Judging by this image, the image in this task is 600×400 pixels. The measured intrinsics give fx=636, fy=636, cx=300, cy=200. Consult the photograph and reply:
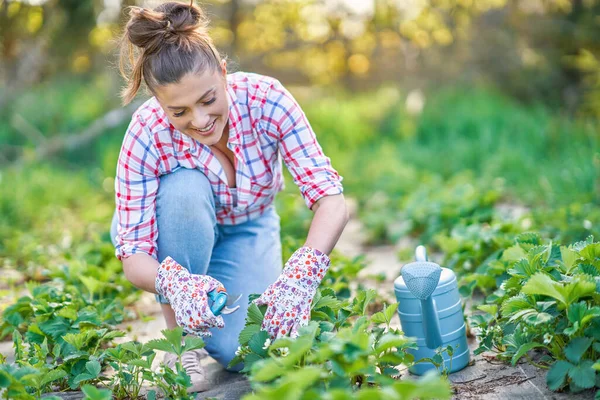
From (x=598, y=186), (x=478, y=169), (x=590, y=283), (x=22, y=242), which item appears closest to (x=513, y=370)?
(x=590, y=283)

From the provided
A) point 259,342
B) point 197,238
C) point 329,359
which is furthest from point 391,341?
point 197,238

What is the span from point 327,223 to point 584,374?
0.80 meters

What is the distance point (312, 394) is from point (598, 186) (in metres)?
2.71

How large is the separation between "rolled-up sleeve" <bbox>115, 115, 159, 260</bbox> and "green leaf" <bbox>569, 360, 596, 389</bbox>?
1.28m

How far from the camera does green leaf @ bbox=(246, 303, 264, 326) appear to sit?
1.74 m

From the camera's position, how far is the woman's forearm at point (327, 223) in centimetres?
187

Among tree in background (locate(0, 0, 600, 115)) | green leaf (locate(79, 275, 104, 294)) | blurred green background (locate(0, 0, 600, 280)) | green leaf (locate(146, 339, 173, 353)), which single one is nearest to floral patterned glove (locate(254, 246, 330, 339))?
green leaf (locate(146, 339, 173, 353))

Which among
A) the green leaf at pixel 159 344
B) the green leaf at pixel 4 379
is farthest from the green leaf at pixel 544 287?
the green leaf at pixel 4 379

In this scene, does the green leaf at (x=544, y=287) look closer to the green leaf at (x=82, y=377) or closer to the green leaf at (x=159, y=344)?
the green leaf at (x=159, y=344)

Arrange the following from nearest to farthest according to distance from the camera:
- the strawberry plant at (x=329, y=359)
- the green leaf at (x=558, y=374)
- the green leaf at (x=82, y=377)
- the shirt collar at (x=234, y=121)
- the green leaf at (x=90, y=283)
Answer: the strawberry plant at (x=329, y=359), the green leaf at (x=558, y=374), the green leaf at (x=82, y=377), the shirt collar at (x=234, y=121), the green leaf at (x=90, y=283)

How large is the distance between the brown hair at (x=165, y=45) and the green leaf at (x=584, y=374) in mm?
1294

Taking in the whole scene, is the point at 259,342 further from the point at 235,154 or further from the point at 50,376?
the point at 235,154

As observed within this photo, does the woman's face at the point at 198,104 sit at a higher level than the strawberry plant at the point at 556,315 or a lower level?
higher

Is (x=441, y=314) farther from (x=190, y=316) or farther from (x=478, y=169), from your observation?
(x=478, y=169)
